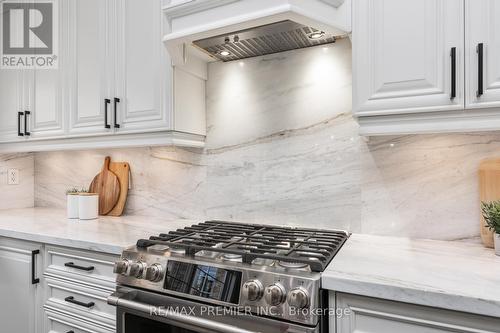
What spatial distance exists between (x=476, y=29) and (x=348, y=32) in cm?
42

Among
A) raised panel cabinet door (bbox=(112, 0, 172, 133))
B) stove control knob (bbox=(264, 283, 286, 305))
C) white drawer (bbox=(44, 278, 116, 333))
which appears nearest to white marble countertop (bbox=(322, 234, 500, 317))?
stove control knob (bbox=(264, 283, 286, 305))

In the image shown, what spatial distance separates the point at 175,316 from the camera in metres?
1.07

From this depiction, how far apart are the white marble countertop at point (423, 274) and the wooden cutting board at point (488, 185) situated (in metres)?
0.05

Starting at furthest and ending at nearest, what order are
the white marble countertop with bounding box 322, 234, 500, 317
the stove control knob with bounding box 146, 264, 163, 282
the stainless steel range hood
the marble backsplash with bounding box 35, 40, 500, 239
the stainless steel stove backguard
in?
the marble backsplash with bounding box 35, 40, 500, 239 → the stainless steel range hood → the stove control knob with bounding box 146, 264, 163, 282 → the stainless steel stove backguard → the white marble countertop with bounding box 322, 234, 500, 317

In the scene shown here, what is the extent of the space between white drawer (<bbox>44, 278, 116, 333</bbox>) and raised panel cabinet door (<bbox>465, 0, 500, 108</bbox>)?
5.11 ft

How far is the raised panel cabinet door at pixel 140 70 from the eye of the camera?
1.64m

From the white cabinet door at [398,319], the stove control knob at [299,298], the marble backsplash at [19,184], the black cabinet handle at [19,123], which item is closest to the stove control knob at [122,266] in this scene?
the stove control knob at [299,298]

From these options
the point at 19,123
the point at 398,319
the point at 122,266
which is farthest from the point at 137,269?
the point at 19,123

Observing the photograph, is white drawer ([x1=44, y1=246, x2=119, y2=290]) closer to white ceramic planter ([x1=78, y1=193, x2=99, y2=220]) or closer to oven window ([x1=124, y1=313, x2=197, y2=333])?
oven window ([x1=124, y1=313, x2=197, y2=333])

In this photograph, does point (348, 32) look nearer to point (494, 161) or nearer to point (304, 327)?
point (494, 161)

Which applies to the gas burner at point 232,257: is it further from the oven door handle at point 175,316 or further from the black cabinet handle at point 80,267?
the black cabinet handle at point 80,267

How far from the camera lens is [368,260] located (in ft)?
3.60

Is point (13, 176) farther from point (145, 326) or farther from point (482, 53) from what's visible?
point (482, 53)

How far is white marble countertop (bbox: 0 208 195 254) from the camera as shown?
141cm
